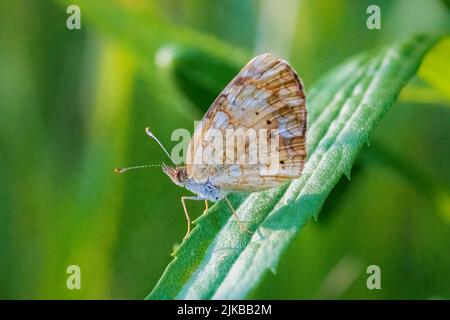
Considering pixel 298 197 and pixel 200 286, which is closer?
pixel 200 286

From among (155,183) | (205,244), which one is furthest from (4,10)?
(205,244)

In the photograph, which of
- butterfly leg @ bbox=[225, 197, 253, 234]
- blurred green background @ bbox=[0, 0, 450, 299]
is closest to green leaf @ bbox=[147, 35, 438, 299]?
butterfly leg @ bbox=[225, 197, 253, 234]

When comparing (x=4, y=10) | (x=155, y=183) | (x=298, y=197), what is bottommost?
(x=155, y=183)

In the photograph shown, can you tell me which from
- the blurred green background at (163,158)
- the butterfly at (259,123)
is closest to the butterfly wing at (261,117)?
the butterfly at (259,123)

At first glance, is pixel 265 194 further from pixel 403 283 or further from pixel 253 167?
pixel 403 283

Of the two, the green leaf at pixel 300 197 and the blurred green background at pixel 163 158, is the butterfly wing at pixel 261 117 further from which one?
the blurred green background at pixel 163 158
